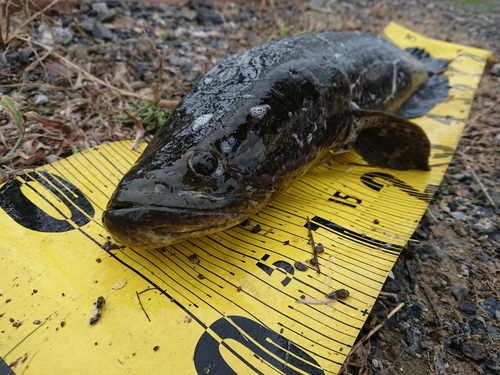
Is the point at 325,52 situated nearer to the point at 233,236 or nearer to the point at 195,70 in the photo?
the point at 233,236

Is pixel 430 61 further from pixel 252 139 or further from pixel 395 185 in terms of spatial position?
pixel 252 139

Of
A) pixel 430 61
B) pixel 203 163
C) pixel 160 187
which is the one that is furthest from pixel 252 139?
pixel 430 61

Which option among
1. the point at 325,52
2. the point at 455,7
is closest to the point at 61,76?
the point at 325,52

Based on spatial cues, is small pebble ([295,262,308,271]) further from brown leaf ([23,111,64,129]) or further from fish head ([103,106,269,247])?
brown leaf ([23,111,64,129])

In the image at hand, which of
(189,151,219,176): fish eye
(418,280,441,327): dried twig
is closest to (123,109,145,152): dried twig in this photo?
(189,151,219,176): fish eye

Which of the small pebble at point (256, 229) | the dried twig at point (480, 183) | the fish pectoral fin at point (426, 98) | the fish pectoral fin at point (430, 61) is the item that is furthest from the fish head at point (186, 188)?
the fish pectoral fin at point (430, 61)

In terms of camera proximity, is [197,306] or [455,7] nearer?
[197,306]
